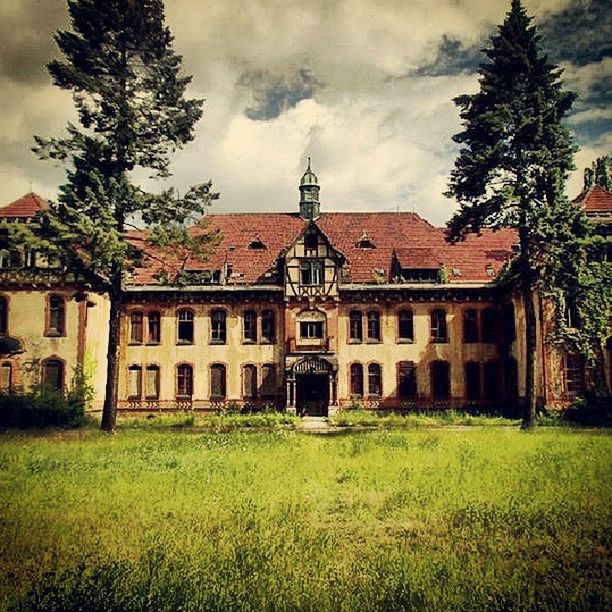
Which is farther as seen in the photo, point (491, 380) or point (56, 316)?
point (491, 380)

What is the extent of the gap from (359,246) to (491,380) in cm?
953

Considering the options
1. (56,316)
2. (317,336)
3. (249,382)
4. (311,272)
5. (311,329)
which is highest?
(311,272)

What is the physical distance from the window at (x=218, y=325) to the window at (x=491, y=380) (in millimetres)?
12933

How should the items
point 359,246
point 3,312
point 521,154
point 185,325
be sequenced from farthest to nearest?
1. point 359,246
2. point 185,325
3. point 3,312
4. point 521,154

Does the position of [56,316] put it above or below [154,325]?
above

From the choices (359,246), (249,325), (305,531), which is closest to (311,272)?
(359,246)

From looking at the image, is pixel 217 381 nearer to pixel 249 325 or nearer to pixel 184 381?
pixel 184 381

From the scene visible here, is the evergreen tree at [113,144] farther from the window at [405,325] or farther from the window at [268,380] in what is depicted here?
the window at [405,325]

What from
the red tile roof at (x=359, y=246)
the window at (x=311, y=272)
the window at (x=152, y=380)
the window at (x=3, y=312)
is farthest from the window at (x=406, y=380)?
the window at (x=3, y=312)

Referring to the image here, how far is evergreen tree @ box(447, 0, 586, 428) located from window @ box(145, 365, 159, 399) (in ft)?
54.3

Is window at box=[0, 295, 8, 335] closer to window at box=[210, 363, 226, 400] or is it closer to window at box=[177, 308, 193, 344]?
window at box=[177, 308, 193, 344]

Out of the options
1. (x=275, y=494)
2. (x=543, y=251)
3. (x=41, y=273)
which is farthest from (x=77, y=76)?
(x=543, y=251)

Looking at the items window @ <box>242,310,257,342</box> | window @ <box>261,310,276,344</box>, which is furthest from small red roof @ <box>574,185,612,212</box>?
window @ <box>242,310,257,342</box>

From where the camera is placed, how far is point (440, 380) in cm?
2841
